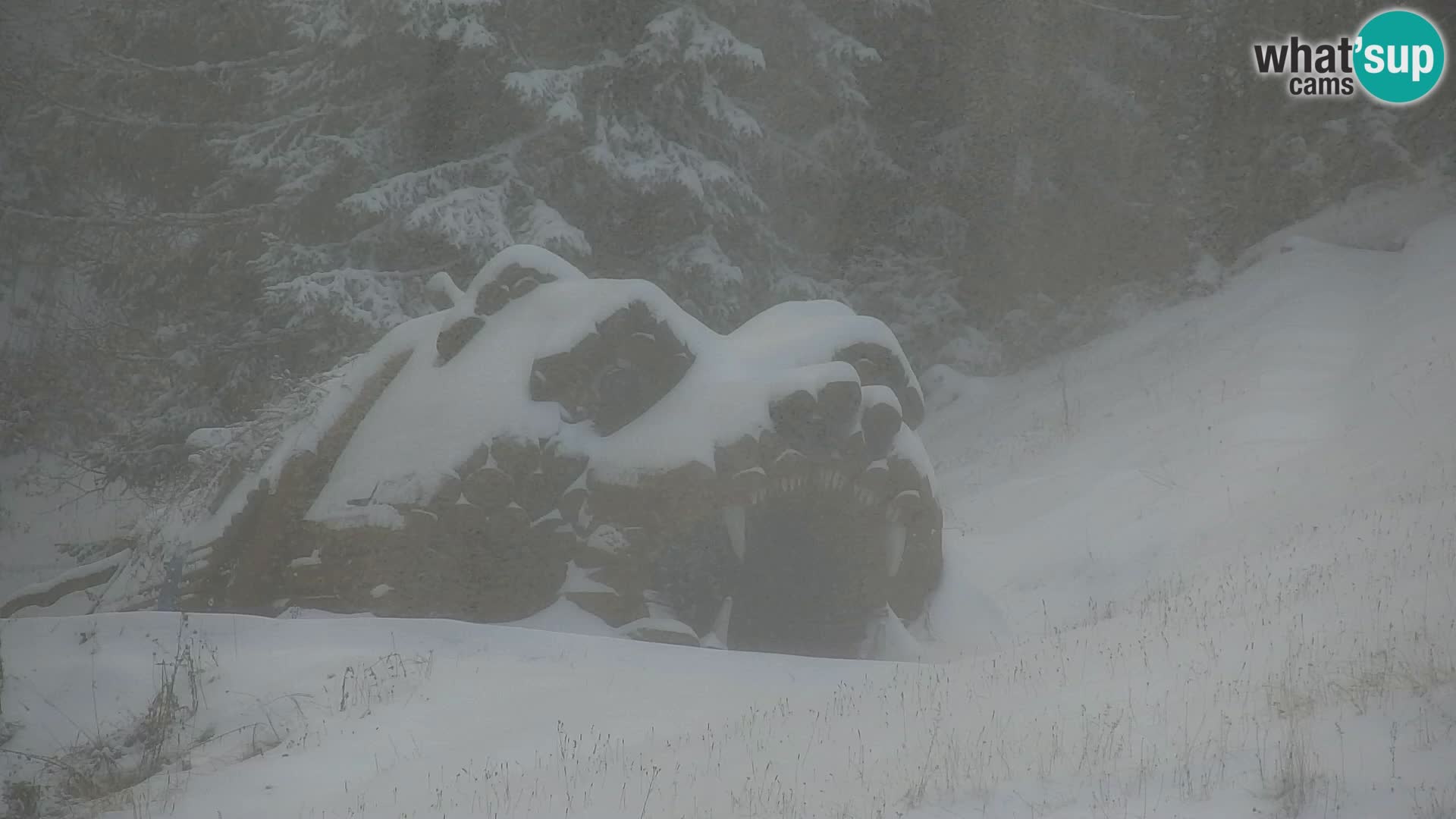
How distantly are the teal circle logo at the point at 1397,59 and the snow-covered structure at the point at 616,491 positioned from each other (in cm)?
1338

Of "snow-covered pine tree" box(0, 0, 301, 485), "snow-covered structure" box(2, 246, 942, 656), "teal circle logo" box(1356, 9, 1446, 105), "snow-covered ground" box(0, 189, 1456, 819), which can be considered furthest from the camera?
"teal circle logo" box(1356, 9, 1446, 105)

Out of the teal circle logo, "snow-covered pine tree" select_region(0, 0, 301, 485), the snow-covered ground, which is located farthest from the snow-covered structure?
the teal circle logo

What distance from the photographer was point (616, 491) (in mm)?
10008

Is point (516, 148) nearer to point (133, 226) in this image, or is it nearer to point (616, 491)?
point (133, 226)

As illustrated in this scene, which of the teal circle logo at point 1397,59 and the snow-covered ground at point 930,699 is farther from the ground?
the snow-covered ground at point 930,699

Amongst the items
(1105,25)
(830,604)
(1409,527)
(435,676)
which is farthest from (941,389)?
(435,676)

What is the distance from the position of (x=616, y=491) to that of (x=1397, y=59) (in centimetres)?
1657

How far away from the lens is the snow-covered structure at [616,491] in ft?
32.6

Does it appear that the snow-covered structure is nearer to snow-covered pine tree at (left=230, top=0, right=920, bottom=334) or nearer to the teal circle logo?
snow-covered pine tree at (left=230, top=0, right=920, bottom=334)

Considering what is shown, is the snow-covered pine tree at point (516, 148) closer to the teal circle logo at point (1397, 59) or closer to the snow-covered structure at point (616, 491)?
the snow-covered structure at point (616, 491)

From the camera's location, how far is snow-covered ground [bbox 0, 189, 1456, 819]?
18.2 feet

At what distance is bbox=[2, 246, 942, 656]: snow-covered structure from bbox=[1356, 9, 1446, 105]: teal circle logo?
13379mm

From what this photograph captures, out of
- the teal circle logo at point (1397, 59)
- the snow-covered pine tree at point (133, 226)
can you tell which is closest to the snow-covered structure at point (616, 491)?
the snow-covered pine tree at point (133, 226)

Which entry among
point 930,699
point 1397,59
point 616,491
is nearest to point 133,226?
point 616,491
